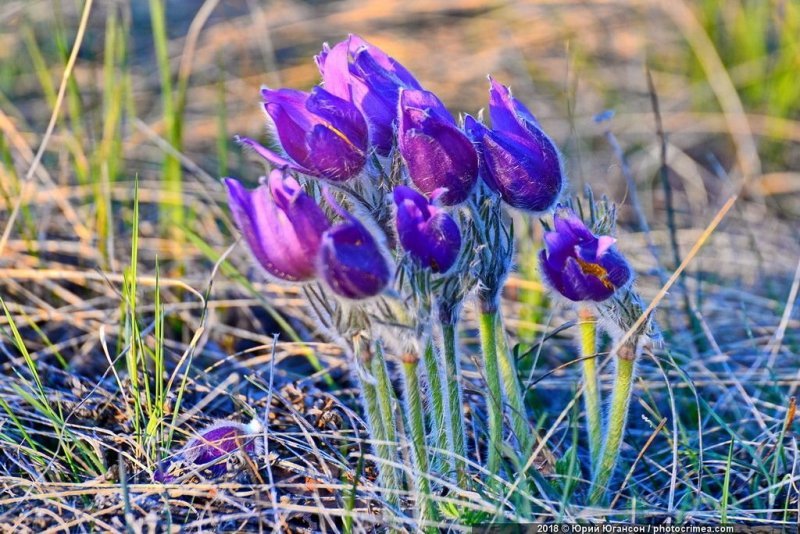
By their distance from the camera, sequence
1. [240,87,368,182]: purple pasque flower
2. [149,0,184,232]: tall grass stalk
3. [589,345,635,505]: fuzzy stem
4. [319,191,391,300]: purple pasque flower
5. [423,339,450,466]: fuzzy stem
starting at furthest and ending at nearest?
[149,0,184,232]: tall grass stalk
[589,345,635,505]: fuzzy stem
[423,339,450,466]: fuzzy stem
[240,87,368,182]: purple pasque flower
[319,191,391,300]: purple pasque flower

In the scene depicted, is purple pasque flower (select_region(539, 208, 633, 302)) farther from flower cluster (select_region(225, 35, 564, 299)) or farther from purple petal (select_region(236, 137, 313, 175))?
purple petal (select_region(236, 137, 313, 175))

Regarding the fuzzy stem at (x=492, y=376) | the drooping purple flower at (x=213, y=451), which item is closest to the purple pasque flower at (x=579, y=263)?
the fuzzy stem at (x=492, y=376)

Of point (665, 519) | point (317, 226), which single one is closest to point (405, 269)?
point (317, 226)

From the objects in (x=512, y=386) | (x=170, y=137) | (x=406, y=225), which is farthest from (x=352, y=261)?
(x=170, y=137)

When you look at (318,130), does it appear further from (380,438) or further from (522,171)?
(380,438)

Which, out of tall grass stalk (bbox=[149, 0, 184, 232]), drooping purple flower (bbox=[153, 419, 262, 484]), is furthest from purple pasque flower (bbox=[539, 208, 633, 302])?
tall grass stalk (bbox=[149, 0, 184, 232])
